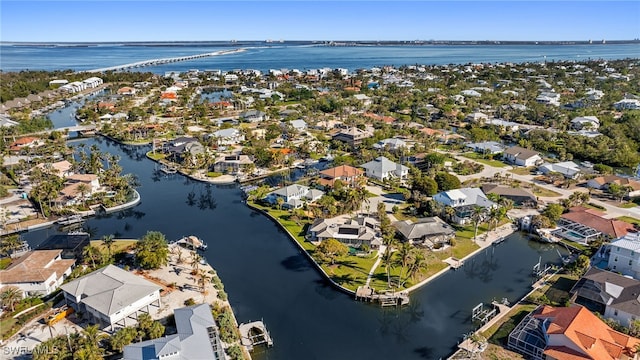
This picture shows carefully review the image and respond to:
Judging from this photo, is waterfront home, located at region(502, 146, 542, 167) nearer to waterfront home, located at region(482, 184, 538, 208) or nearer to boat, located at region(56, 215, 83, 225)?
waterfront home, located at region(482, 184, 538, 208)

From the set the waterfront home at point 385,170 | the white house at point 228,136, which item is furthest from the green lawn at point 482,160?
the white house at point 228,136

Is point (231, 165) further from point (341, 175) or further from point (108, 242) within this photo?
point (108, 242)

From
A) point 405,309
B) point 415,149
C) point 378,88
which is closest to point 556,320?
point 405,309

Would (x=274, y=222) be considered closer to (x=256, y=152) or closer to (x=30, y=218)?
(x=256, y=152)

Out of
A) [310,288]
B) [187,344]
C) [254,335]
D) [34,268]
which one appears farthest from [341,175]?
[34,268]

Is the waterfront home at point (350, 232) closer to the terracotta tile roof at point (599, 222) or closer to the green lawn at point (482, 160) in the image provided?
the terracotta tile roof at point (599, 222)

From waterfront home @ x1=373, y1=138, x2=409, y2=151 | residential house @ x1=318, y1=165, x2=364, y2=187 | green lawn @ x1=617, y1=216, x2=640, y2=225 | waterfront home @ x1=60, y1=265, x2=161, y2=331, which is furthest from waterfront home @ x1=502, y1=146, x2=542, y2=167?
waterfront home @ x1=60, y1=265, x2=161, y2=331

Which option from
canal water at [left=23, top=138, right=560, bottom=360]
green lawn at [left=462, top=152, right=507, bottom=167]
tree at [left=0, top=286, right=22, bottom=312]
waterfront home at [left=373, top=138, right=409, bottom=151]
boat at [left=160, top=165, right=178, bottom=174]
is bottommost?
canal water at [left=23, top=138, right=560, bottom=360]
